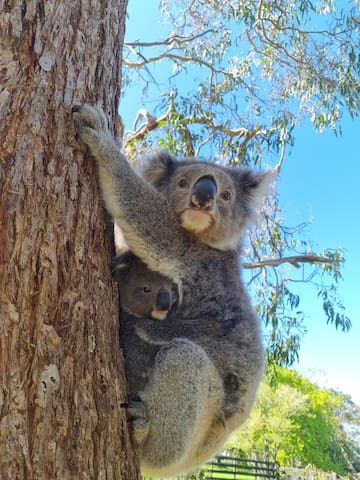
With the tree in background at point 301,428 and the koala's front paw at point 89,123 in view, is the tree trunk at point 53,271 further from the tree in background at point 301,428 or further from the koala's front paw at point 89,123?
the tree in background at point 301,428

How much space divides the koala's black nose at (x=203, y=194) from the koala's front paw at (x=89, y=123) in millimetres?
841

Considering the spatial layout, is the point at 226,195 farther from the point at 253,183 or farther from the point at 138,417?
the point at 138,417

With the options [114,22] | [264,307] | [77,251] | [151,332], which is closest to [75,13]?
[114,22]

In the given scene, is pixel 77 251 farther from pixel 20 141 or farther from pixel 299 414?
pixel 299 414

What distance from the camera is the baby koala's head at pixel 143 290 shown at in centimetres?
256

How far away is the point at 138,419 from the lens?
6.66 feet

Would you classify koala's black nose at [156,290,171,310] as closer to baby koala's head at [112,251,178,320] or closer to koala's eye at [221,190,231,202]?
baby koala's head at [112,251,178,320]

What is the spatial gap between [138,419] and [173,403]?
0.59ft

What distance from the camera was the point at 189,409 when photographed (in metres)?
2.18

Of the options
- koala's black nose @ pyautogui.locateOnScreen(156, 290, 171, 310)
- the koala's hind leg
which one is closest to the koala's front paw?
koala's black nose @ pyautogui.locateOnScreen(156, 290, 171, 310)

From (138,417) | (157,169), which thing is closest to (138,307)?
(138,417)

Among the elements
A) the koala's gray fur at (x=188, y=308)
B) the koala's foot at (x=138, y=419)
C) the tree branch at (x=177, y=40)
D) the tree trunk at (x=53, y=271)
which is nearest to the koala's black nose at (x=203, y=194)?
the koala's gray fur at (x=188, y=308)

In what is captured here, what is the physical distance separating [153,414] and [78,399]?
558 mm

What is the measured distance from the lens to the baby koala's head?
2557 millimetres
